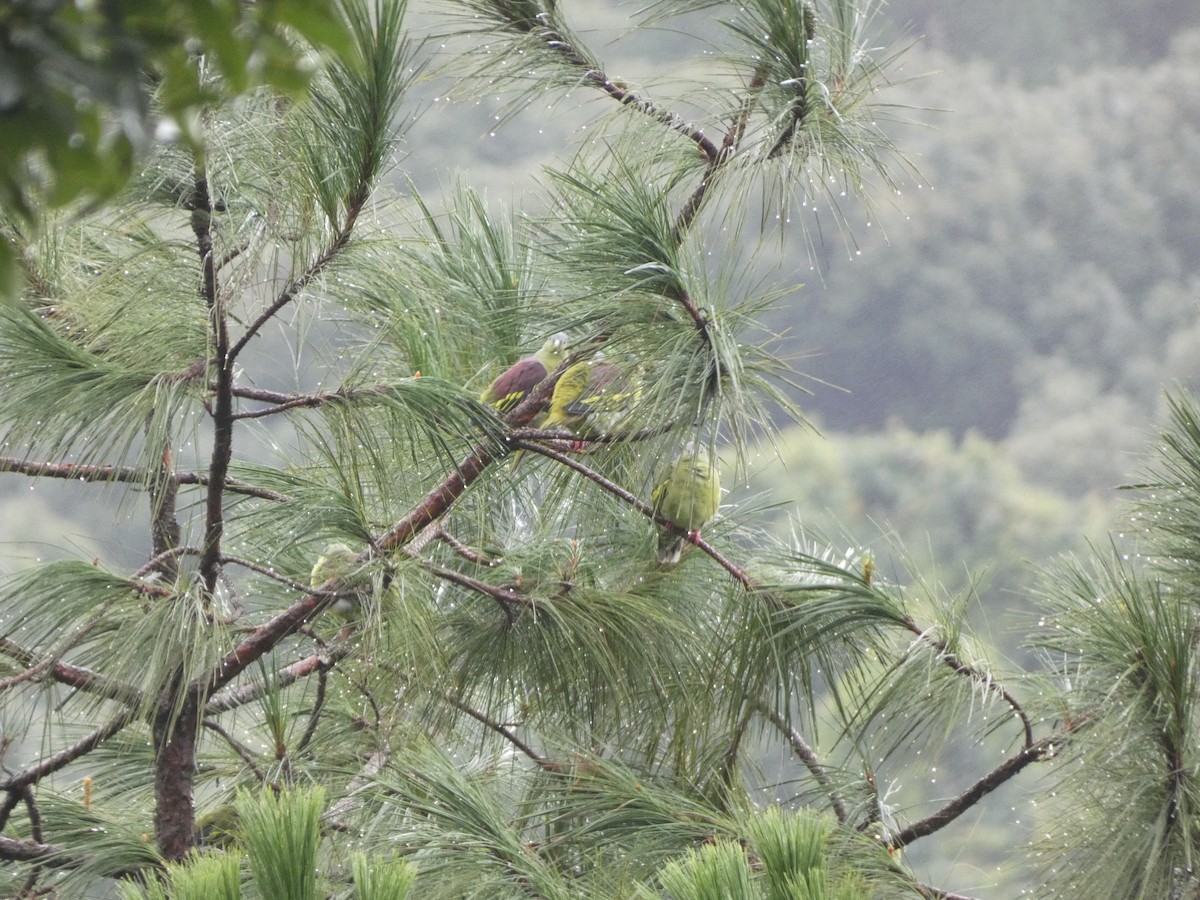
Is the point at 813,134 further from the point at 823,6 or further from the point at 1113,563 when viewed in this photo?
the point at 1113,563

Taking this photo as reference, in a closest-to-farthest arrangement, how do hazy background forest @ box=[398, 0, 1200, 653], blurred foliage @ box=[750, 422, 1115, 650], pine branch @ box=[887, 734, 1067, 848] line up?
pine branch @ box=[887, 734, 1067, 848]
blurred foliage @ box=[750, 422, 1115, 650]
hazy background forest @ box=[398, 0, 1200, 653]

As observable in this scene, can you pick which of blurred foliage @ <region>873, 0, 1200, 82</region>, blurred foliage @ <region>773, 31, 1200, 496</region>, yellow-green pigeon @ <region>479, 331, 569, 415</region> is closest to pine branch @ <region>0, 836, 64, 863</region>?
yellow-green pigeon @ <region>479, 331, 569, 415</region>

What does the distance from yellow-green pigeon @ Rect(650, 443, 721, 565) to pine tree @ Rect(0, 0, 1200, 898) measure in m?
0.04

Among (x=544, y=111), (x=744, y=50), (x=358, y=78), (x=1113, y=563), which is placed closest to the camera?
(x=358, y=78)

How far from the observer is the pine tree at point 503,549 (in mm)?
707

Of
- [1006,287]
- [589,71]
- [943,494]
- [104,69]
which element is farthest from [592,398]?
[1006,287]

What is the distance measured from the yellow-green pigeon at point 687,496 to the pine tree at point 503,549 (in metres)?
0.04

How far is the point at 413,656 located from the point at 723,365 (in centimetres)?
28

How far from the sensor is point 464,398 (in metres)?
0.74

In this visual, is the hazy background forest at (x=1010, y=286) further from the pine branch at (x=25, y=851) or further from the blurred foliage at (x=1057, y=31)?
the pine branch at (x=25, y=851)

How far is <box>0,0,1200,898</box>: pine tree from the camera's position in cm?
71

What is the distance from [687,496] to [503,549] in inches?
10.0

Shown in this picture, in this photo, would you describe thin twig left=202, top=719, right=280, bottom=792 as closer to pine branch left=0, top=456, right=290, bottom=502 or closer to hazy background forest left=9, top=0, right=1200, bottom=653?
pine branch left=0, top=456, right=290, bottom=502

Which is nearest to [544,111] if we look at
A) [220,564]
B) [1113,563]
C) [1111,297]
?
[220,564]
